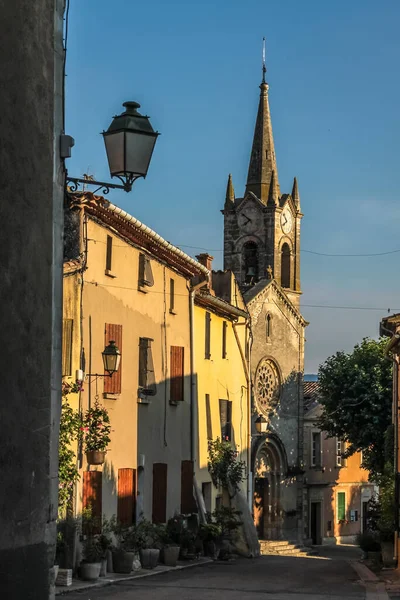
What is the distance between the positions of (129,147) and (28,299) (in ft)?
6.75

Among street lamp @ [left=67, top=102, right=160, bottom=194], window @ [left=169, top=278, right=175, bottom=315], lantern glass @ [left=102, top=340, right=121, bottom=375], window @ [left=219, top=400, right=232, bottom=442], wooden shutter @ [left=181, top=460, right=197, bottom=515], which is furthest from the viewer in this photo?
window @ [left=219, top=400, right=232, bottom=442]

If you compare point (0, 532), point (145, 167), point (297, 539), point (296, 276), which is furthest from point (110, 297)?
point (296, 276)

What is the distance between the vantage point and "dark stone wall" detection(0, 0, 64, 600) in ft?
33.1

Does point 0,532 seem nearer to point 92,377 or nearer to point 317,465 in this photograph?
point 92,377

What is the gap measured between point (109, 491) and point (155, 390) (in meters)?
4.14

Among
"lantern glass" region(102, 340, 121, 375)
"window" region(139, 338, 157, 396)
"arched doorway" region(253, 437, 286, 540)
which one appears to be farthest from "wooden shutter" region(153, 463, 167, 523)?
"arched doorway" region(253, 437, 286, 540)

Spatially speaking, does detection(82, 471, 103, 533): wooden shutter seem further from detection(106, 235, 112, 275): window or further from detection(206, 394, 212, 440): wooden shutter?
detection(206, 394, 212, 440): wooden shutter

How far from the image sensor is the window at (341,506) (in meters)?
63.1

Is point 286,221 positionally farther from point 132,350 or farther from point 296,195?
point 132,350

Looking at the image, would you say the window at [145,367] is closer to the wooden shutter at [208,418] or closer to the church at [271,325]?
the wooden shutter at [208,418]

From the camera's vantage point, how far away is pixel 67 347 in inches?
938

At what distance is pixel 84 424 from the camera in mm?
24094

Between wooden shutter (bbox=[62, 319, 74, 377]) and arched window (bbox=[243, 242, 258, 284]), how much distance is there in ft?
133

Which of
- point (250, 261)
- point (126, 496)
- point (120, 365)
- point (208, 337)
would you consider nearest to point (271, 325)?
point (250, 261)
